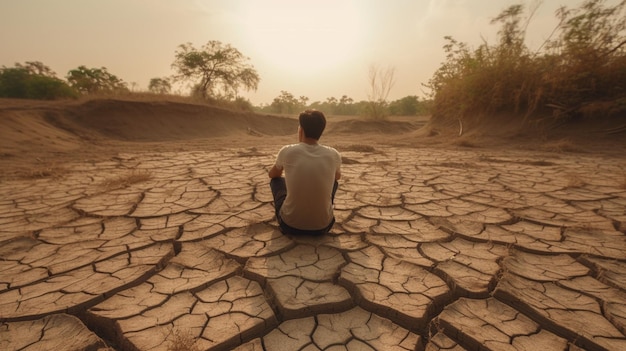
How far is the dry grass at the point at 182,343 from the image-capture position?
100cm

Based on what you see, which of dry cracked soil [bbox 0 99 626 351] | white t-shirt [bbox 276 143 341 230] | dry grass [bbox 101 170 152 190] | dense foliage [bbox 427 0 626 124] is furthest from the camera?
dense foliage [bbox 427 0 626 124]

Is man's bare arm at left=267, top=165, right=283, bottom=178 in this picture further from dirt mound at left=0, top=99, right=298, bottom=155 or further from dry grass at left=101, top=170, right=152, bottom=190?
dirt mound at left=0, top=99, right=298, bottom=155

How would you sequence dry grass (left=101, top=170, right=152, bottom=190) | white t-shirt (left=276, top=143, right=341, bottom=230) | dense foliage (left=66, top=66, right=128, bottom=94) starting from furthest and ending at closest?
dense foliage (left=66, top=66, right=128, bottom=94) < dry grass (left=101, top=170, right=152, bottom=190) < white t-shirt (left=276, top=143, right=341, bottom=230)

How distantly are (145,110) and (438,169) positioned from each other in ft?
28.1

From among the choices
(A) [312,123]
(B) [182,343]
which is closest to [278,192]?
(A) [312,123]

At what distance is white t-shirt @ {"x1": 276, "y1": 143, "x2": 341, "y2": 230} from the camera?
1.64 metres

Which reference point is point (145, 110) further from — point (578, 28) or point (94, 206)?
point (578, 28)

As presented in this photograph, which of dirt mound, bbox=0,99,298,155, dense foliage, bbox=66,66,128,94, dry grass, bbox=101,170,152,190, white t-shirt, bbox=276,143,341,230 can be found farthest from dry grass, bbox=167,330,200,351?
dense foliage, bbox=66,66,128,94

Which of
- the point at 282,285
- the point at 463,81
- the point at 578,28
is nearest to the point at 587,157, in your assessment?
the point at 578,28

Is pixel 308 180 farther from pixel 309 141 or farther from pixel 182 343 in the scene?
pixel 182 343

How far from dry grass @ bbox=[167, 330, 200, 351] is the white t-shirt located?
2.74ft

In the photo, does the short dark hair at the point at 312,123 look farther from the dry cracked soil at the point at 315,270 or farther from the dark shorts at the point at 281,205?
the dry cracked soil at the point at 315,270

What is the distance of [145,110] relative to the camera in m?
8.99

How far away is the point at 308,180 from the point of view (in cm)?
164
